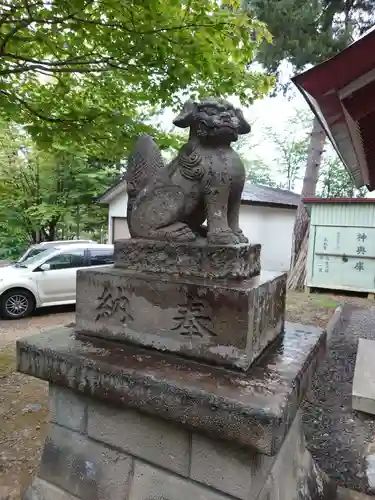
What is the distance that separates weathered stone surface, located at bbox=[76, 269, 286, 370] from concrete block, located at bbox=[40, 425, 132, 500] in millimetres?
488

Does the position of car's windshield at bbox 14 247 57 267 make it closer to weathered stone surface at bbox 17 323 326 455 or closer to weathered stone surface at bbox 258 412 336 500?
weathered stone surface at bbox 17 323 326 455

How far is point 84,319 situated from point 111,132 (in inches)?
96.5

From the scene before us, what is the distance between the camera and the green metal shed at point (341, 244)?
8.50 m

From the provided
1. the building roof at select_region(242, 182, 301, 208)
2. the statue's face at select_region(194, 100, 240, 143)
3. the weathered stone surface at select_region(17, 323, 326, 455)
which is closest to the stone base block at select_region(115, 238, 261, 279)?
the weathered stone surface at select_region(17, 323, 326, 455)

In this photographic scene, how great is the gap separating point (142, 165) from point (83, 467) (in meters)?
1.47

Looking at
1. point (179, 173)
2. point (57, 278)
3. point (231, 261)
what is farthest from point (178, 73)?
point (57, 278)

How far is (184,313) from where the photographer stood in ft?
4.51

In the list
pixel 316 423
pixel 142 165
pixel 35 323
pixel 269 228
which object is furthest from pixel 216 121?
pixel 269 228

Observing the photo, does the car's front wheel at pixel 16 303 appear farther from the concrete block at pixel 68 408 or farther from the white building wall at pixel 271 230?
the white building wall at pixel 271 230

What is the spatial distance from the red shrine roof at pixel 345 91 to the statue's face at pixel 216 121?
32.1 inches

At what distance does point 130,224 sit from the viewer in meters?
1.75

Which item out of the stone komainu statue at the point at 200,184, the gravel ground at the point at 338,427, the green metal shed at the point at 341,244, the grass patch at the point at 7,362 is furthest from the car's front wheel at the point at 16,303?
the green metal shed at the point at 341,244

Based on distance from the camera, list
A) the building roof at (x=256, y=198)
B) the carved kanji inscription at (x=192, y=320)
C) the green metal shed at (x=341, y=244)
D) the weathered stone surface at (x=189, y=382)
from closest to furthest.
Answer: the weathered stone surface at (x=189, y=382) < the carved kanji inscription at (x=192, y=320) < the green metal shed at (x=341, y=244) < the building roof at (x=256, y=198)

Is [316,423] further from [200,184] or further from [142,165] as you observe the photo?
[142,165]
